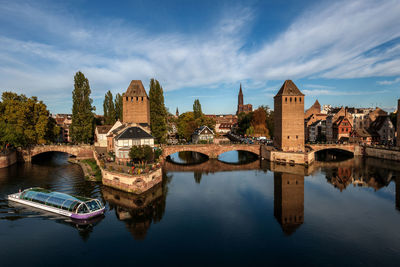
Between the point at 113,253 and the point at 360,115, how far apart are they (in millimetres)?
90125

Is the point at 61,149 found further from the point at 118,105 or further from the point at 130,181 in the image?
the point at 130,181

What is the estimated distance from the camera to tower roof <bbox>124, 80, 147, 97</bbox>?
2255 inches

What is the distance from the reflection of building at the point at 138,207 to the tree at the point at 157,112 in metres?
25.5

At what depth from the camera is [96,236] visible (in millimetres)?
20453

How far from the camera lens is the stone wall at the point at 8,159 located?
46241 millimetres

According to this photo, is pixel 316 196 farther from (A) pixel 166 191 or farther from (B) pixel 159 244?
(B) pixel 159 244

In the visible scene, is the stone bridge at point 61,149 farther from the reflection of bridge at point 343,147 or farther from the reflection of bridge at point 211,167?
the reflection of bridge at point 343,147

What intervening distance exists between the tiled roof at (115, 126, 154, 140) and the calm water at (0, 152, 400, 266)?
9163 millimetres

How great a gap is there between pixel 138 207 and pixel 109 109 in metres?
53.8

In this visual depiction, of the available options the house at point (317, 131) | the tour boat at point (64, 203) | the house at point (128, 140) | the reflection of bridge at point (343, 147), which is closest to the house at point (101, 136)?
the house at point (128, 140)

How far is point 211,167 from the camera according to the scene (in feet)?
165

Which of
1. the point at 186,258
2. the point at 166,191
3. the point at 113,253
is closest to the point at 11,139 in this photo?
the point at 166,191

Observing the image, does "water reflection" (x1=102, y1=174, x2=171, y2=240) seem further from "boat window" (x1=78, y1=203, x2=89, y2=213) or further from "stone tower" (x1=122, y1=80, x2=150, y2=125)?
"stone tower" (x1=122, y1=80, x2=150, y2=125)

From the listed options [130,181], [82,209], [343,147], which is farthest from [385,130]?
[82,209]
